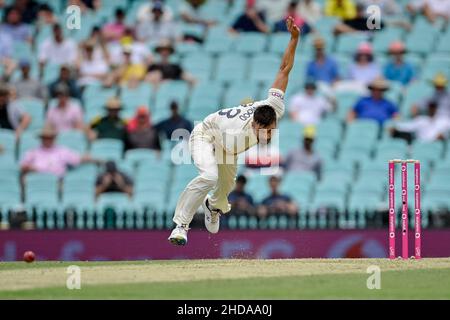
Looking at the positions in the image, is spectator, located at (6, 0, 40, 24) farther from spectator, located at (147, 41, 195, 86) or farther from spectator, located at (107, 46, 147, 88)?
spectator, located at (147, 41, 195, 86)

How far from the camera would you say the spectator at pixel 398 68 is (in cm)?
2141

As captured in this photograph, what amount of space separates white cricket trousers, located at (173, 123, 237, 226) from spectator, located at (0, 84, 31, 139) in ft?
20.2

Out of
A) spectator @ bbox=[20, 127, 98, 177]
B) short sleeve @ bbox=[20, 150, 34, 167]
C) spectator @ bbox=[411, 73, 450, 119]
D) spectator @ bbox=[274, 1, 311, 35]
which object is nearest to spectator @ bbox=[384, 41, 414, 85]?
spectator @ bbox=[411, 73, 450, 119]

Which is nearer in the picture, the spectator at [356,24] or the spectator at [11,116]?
the spectator at [11,116]

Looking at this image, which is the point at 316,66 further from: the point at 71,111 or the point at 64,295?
the point at 64,295

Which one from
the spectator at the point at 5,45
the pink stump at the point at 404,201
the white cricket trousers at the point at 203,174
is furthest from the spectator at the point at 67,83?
the pink stump at the point at 404,201

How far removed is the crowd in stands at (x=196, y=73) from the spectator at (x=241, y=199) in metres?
0.02

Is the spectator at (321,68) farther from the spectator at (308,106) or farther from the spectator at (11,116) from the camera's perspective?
→ the spectator at (11,116)

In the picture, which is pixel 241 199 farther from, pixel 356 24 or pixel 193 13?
pixel 193 13

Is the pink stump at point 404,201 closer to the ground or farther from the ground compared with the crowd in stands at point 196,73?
closer to the ground

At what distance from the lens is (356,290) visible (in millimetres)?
12133

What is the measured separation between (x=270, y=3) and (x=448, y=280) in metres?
10.6

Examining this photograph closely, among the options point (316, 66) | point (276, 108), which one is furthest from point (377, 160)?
point (276, 108)

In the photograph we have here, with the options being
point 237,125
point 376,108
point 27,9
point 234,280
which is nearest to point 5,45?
point 27,9
